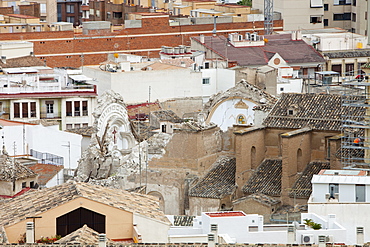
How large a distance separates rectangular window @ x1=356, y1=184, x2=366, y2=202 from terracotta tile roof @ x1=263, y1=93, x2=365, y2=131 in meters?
6.95

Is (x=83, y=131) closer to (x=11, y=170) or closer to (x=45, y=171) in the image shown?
(x=45, y=171)

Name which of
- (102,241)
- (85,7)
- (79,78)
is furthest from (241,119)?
(85,7)

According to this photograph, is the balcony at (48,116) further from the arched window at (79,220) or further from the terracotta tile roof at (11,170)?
the arched window at (79,220)

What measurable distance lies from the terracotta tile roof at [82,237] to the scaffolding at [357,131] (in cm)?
1562

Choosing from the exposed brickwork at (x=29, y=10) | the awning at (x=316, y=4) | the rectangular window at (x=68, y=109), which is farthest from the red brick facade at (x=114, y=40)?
the rectangular window at (x=68, y=109)

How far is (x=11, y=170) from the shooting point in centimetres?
5303

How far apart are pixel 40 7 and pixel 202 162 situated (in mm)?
80588

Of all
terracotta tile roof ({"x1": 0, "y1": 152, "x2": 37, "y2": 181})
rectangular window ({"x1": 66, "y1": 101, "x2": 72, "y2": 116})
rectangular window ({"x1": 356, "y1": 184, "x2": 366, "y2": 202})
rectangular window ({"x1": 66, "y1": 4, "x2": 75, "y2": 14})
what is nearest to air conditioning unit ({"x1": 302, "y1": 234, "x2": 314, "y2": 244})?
rectangular window ({"x1": 356, "y1": 184, "x2": 366, "y2": 202})

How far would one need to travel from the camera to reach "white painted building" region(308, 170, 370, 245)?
44.8 metres

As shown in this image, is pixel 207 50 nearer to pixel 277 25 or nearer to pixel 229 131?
pixel 277 25

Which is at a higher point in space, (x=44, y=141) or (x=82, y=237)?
(x=82, y=237)

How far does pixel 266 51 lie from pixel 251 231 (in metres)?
46.6

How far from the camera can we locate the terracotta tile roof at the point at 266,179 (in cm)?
5219

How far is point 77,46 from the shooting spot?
341 feet
